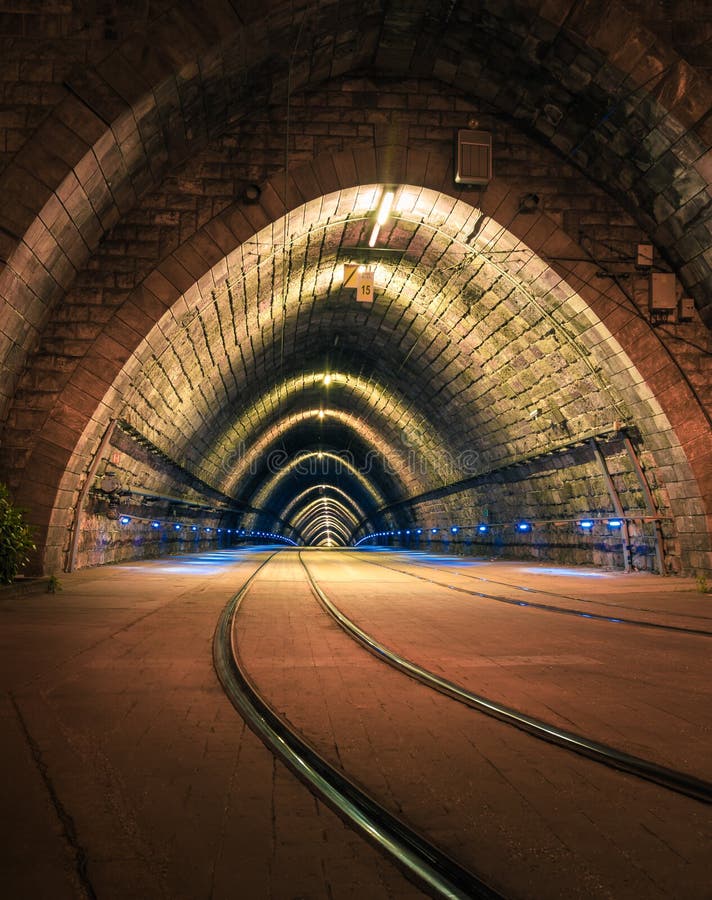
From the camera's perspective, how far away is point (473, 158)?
578 inches

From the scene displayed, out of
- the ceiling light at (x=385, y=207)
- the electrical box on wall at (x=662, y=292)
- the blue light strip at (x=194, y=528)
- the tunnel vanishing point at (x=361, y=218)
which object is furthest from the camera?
the blue light strip at (x=194, y=528)

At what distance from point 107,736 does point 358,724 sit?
4.61 ft

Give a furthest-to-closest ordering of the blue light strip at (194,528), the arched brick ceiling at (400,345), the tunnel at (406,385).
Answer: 1. the blue light strip at (194,528)
2. the arched brick ceiling at (400,345)
3. the tunnel at (406,385)

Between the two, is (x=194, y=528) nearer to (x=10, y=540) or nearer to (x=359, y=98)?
(x=10, y=540)

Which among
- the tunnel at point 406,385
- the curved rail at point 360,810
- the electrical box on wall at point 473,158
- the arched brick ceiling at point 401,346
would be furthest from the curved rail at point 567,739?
the electrical box on wall at point 473,158

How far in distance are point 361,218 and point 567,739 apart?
1390 centimetres

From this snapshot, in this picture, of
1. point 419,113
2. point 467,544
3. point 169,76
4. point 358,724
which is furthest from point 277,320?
point 358,724

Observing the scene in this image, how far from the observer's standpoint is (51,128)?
449 inches

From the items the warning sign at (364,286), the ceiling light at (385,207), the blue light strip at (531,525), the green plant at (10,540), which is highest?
the ceiling light at (385,207)

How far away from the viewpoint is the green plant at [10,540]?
11523 millimetres

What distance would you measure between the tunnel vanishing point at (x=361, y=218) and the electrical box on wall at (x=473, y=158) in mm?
42

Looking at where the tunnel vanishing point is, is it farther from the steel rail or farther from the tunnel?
the steel rail

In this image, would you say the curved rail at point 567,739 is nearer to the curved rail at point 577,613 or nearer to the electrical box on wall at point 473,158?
the curved rail at point 577,613

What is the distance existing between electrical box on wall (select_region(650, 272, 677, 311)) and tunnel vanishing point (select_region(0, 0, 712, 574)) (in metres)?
0.06
